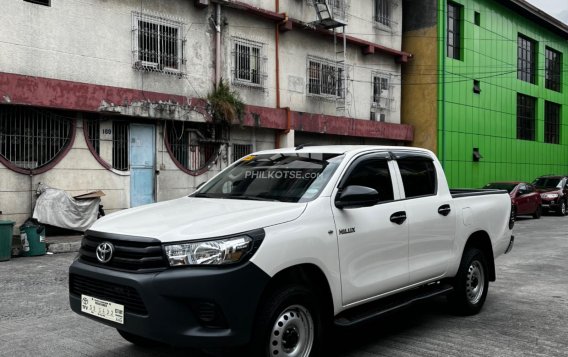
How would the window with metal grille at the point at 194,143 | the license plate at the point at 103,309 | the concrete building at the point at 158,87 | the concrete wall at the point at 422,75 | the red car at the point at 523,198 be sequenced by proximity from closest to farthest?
1. the license plate at the point at 103,309
2. the concrete building at the point at 158,87
3. the window with metal grille at the point at 194,143
4. the red car at the point at 523,198
5. the concrete wall at the point at 422,75

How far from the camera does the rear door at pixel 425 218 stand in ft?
17.2

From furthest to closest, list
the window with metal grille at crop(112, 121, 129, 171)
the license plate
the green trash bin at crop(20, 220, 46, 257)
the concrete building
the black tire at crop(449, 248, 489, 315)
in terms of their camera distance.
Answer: the window with metal grille at crop(112, 121, 129, 171) → the concrete building → the green trash bin at crop(20, 220, 46, 257) → the black tire at crop(449, 248, 489, 315) → the license plate

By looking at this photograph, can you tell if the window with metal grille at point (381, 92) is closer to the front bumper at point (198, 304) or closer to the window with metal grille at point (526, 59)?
the window with metal grille at point (526, 59)

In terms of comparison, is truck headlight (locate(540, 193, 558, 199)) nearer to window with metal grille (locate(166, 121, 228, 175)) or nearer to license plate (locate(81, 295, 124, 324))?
window with metal grille (locate(166, 121, 228, 175))

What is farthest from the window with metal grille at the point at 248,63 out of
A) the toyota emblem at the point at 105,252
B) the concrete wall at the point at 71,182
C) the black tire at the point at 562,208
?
the black tire at the point at 562,208

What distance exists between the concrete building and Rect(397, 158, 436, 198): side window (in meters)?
9.20

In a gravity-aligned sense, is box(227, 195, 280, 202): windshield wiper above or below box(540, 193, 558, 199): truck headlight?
above

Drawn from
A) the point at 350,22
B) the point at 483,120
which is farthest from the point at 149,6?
the point at 483,120

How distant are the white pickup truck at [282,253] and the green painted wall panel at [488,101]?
63.4 feet

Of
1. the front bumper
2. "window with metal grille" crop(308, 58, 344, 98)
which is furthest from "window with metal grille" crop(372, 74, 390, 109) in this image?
the front bumper

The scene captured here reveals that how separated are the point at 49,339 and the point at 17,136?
809 centimetres

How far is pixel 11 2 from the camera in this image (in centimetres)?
1180

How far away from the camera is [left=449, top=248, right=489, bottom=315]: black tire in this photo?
596 cm

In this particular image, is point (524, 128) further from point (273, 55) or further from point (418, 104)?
point (273, 55)
